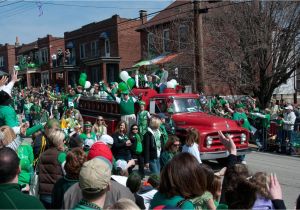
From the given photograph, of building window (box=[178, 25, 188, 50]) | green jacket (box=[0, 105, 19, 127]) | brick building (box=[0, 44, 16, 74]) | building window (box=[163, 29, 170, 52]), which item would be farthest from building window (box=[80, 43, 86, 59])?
green jacket (box=[0, 105, 19, 127])

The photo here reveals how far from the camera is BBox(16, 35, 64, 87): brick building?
175 feet

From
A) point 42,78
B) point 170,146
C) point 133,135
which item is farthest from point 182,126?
point 42,78

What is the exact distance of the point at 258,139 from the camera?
16.1 metres

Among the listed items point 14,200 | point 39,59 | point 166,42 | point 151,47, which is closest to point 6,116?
point 14,200

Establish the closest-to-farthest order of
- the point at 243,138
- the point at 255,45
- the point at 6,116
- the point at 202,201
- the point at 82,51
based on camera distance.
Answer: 1. the point at 202,201
2. the point at 6,116
3. the point at 243,138
4. the point at 255,45
5. the point at 82,51

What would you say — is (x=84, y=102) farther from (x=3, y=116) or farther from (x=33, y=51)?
(x=33, y=51)

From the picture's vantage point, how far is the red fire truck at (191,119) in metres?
10.7

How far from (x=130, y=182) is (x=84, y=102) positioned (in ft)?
41.5

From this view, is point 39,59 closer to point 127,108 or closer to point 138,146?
point 127,108

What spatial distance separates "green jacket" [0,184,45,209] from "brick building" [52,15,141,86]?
35746 mm

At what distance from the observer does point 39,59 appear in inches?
2233

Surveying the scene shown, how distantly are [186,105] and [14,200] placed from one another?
964cm

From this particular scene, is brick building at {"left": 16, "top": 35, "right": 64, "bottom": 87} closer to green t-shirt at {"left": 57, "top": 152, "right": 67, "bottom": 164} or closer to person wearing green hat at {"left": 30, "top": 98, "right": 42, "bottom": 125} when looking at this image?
person wearing green hat at {"left": 30, "top": 98, "right": 42, "bottom": 125}

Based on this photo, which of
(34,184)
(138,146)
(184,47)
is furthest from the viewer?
(184,47)
